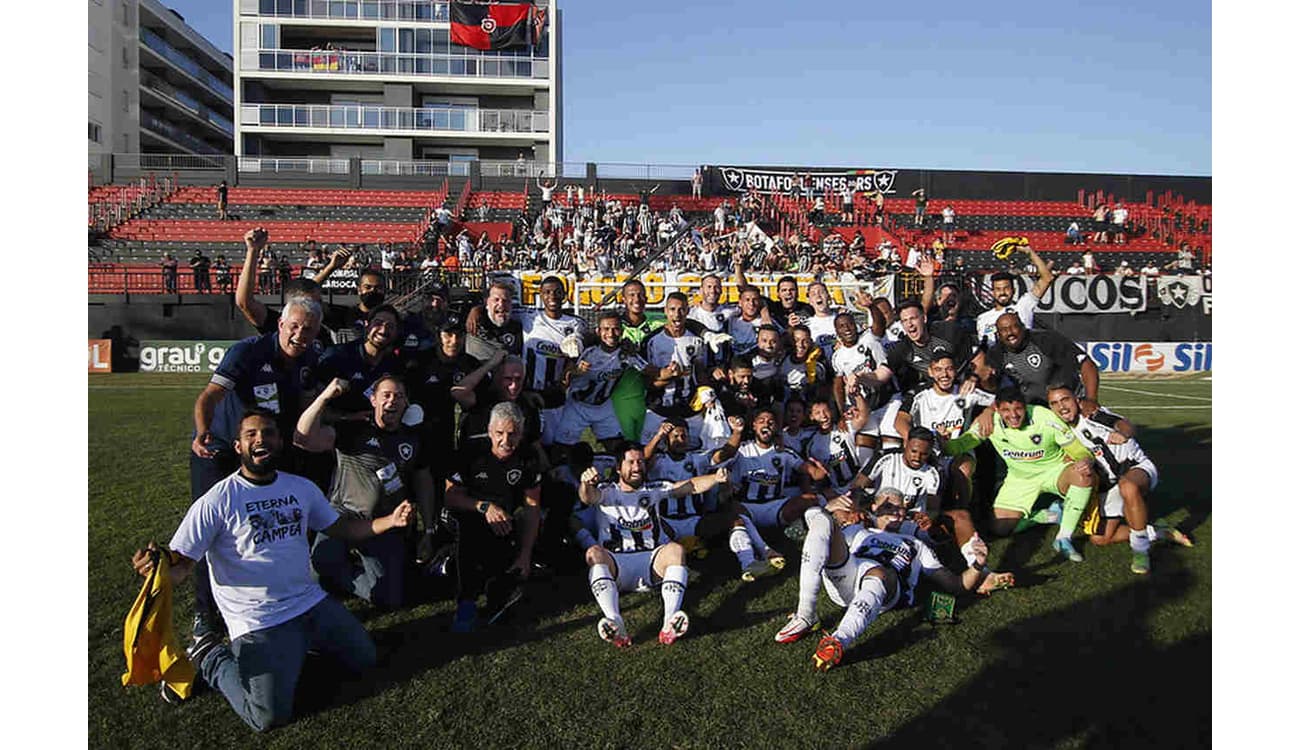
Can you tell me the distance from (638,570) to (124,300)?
23.1m

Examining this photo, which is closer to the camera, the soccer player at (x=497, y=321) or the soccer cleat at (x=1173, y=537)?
the soccer cleat at (x=1173, y=537)

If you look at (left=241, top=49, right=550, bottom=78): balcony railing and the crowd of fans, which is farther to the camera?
(left=241, top=49, right=550, bottom=78): balcony railing

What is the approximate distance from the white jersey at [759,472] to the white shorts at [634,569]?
4.95 feet

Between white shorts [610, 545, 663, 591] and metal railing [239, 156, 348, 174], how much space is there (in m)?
34.1

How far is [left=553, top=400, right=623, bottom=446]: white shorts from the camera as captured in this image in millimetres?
7332

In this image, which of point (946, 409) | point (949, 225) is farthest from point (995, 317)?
point (949, 225)

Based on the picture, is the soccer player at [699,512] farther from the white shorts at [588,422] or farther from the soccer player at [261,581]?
the soccer player at [261,581]

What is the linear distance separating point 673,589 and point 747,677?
818mm

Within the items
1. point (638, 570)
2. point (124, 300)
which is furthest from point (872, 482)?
point (124, 300)

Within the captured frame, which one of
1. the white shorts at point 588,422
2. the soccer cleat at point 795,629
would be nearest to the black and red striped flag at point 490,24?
the white shorts at point 588,422

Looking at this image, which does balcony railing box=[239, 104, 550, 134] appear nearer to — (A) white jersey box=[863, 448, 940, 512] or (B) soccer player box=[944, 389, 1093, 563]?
(B) soccer player box=[944, 389, 1093, 563]

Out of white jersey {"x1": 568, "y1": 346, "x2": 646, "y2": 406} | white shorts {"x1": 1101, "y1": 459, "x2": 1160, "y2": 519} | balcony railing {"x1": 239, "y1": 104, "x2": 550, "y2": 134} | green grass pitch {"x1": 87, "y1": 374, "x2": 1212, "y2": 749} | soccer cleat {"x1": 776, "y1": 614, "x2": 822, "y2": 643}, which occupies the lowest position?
green grass pitch {"x1": 87, "y1": 374, "x2": 1212, "y2": 749}

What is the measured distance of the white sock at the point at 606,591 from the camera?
5.24m

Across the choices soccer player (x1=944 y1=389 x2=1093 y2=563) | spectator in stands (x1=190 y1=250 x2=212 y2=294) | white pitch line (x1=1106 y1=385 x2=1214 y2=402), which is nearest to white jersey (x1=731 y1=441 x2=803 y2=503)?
soccer player (x1=944 y1=389 x2=1093 y2=563)
